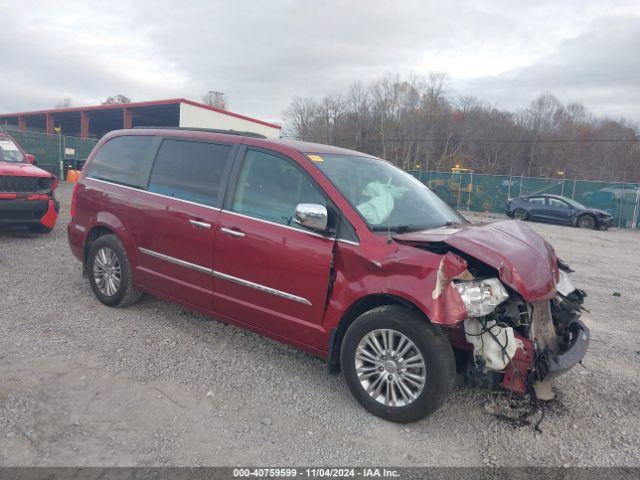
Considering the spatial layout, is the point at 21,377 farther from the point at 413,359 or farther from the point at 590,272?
the point at 590,272

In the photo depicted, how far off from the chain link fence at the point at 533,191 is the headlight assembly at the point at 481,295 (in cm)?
1987

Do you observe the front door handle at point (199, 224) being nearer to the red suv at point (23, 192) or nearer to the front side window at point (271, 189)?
the front side window at point (271, 189)

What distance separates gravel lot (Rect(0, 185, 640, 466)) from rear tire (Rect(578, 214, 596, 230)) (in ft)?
57.7

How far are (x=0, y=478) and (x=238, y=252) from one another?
2.09 m

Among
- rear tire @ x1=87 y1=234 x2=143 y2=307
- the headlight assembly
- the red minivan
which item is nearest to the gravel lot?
rear tire @ x1=87 y1=234 x2=143 y2=307

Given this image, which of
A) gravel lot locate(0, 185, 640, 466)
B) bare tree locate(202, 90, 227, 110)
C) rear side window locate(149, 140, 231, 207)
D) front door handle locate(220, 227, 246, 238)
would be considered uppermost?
bare tree locate(202, 90, 227, 110)

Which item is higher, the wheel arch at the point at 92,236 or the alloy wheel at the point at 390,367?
the wheel arch at the point at 92,236

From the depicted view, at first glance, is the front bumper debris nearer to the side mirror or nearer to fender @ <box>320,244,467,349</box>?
fender @ <box>320,244,467,349</box>

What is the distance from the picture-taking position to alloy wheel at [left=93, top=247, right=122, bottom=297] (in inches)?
196

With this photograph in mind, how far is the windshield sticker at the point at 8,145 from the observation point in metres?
8.73

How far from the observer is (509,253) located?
3.25m

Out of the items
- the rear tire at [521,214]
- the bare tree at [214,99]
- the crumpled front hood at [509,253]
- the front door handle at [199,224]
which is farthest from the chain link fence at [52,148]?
the bare tree at [214,99]

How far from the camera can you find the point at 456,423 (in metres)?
3.34

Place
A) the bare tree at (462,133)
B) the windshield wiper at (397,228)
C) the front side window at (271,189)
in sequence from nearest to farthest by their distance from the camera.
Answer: the windshield wiper at (397,228) → the front side window at (271,189) → the bare tree at (462,133)
